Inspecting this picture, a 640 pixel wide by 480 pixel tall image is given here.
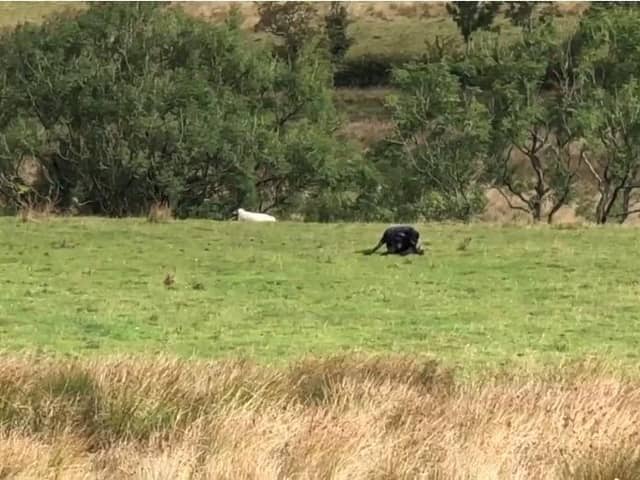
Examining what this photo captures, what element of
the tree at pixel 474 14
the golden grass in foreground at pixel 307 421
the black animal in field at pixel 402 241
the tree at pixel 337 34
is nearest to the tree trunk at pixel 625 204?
the black animal in field at pixel 402 241

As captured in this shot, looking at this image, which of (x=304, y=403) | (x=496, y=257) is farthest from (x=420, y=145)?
(x=304, y=403)

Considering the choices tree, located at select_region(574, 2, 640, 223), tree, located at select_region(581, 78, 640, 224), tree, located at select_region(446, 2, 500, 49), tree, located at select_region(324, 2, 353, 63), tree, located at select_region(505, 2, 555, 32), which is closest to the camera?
tree, located at select_region(581, 78, 640, 224)

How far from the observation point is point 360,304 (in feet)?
50.5

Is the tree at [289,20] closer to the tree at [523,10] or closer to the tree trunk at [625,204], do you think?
the tree at [523,10]

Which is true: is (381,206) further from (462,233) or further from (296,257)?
(296,257)

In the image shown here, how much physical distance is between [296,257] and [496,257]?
3863mm

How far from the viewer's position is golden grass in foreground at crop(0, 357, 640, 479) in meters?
6.40

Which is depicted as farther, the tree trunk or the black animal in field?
the tree trunk

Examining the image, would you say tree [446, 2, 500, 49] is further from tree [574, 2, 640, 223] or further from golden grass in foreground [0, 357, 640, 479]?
golden grass in foreground [0, 357, 640, 479]

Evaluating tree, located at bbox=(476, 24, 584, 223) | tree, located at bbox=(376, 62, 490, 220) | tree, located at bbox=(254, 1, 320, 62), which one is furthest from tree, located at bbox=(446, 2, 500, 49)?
tree, located at bbox=(376, 62, 490, 220)

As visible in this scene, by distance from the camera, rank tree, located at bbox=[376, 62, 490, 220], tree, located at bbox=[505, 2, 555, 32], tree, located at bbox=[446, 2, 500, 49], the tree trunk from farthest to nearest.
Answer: tree, located at bbox=[446, 2, 500, 49]
tree, located at bbox=[505, 2, 555, 32]
the tree trunk
tree, located at bbox=[376, 62, 490, 220]

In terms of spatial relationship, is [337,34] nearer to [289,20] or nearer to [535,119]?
[289,20]

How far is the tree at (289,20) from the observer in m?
58.2

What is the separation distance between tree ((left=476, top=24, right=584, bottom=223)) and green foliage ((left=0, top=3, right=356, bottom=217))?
5848 millimetres
